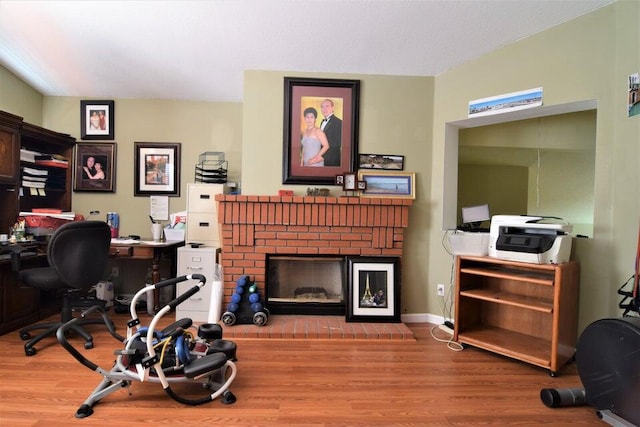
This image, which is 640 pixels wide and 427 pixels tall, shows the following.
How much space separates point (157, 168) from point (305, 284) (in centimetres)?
212

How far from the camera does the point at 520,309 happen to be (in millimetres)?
2709

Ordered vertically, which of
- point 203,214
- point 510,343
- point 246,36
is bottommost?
point 510,343

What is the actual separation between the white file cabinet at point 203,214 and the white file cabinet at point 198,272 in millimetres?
198

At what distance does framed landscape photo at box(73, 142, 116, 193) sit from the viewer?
3705 mm

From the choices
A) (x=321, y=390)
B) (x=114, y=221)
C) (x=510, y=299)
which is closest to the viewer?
(x=321, y=390)

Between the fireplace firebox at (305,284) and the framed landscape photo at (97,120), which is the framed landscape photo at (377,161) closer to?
the fireplace firebox at (305,284)

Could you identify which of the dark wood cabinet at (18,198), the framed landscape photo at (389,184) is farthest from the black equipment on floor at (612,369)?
the dark wood cabinet at (18,198)

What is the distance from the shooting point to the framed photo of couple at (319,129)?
10.2ft

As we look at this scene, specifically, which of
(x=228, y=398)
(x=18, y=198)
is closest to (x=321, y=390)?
(x=228, y=398)

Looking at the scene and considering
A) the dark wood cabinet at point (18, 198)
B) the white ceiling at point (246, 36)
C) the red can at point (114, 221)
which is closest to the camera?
the white ceiling at point (246, 36)

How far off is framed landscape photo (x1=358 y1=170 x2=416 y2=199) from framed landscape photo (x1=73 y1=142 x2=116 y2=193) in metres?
2.79

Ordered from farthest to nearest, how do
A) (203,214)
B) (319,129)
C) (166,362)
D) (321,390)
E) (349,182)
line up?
(203,214) < (319,129) < (349,182) < (321,390) < (166,362)

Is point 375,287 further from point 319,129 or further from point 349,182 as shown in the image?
point 319,129

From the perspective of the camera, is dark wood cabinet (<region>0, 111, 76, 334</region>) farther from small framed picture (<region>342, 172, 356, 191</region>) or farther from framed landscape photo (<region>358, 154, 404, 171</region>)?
framed landscape photo (<region>358, 154, 404, 171</region>)
